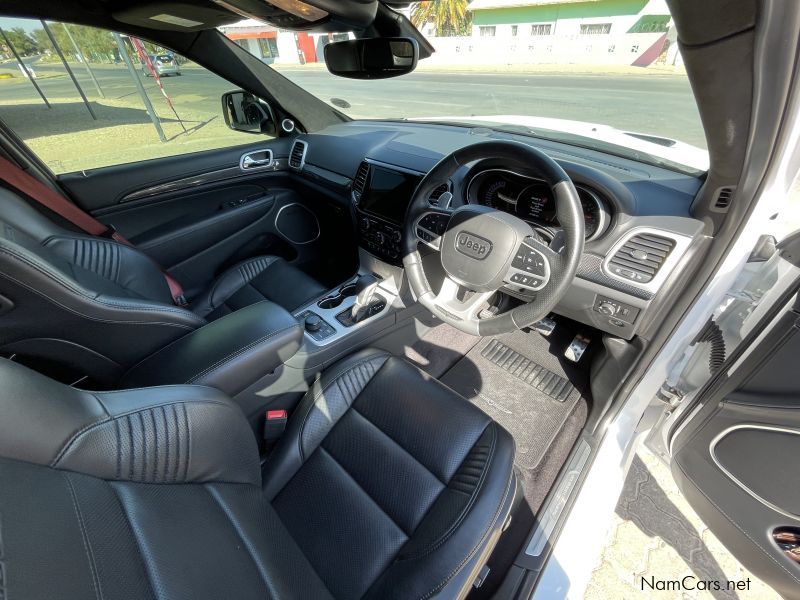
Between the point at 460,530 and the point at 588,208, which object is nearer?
the point at 460,530

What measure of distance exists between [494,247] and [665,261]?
504 mm

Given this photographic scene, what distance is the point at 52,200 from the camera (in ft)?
5.44

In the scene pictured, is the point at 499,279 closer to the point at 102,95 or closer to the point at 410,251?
the point at 410,251

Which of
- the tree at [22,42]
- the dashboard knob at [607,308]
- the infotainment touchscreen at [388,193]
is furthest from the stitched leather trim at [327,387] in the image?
the tree at [22,42]

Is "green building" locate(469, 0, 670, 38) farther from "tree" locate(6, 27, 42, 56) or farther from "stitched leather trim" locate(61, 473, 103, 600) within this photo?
"stitched leather trim" locate(61, 473, 103, 600)

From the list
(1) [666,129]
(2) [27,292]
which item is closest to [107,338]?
(2) [27,292]

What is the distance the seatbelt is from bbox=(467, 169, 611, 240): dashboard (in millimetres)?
1457

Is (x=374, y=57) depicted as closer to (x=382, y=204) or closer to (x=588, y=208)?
(x=382, y=204)

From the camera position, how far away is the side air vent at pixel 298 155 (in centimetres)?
233

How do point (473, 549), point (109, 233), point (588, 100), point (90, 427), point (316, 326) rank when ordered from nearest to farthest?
point (90, 427) < point (473, 549) < point (316, 326) < point (109, 233) < point (588, 100)

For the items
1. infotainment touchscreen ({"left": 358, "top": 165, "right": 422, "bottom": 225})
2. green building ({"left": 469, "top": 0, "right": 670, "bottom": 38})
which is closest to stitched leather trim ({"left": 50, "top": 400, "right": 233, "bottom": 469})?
infotainment touchscreen ({"left": 358, "top": 165, "right": 422, "bottom": 225})

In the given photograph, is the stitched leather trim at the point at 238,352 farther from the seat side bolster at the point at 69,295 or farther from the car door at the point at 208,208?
the car door at the point at 208,208

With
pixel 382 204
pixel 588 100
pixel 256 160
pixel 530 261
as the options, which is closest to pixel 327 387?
pixel 530 261

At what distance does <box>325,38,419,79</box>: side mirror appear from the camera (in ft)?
4.86
